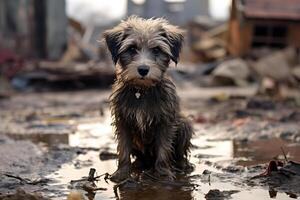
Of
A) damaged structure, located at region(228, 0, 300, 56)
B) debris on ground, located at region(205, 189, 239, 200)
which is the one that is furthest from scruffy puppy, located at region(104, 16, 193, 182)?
damaged structure, located at region(228, 0, 300, 56)

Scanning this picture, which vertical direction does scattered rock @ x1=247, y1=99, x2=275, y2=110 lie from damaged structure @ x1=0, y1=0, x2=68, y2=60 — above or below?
below

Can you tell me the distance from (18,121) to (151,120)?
16.8 feet

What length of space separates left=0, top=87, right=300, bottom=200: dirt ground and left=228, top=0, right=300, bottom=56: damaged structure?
5929 mm

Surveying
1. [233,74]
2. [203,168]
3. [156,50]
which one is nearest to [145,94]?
[156,50]

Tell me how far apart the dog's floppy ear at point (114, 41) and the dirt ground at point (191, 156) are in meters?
1.22

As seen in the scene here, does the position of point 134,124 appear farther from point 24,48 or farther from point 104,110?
point 24,48

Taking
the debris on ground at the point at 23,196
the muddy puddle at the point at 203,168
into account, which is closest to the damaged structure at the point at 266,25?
the muddy puddle at the point at 203,168

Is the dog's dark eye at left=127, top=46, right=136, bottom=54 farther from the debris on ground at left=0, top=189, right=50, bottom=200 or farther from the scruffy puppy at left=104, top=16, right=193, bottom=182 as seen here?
the debris on ground at left=0, top=189, right=50, bottom=200

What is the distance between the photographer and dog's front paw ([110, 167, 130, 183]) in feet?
18.9

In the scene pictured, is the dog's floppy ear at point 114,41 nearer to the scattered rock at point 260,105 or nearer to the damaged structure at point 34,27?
the scattered rock at point 260,105

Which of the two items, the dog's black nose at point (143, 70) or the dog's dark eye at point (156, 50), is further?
the dog's dark eye at point (156, 50)

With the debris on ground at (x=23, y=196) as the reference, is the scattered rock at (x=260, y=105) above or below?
below

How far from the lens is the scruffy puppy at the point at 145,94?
578 cm

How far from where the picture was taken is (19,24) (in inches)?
820
